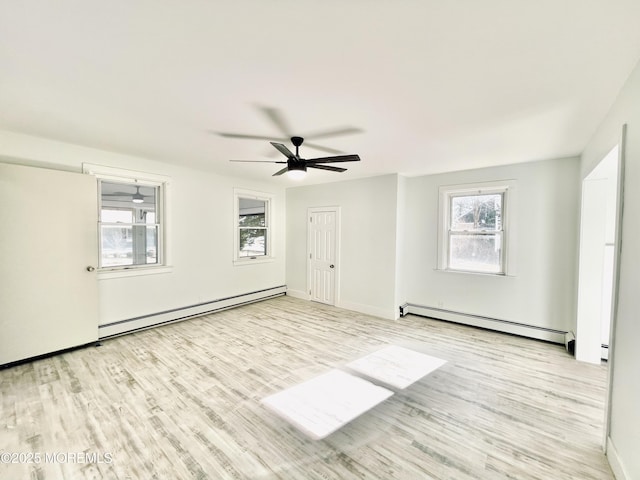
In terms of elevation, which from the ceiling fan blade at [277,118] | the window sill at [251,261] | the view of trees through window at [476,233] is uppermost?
the ceiling fan blade at [277,118]

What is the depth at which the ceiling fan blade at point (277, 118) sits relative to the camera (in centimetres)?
238

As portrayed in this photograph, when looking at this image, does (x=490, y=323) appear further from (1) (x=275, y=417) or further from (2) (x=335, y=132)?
(2) (x=335, y=132)

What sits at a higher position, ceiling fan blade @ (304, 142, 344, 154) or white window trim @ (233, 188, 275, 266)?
ceiling fan blade @ (304, 142, 344, 154)

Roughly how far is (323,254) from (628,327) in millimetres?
4584

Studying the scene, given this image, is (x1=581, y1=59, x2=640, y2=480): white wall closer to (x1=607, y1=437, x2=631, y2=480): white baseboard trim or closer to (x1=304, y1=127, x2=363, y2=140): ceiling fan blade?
(x1=607, y1=437, x2=631, y2=480): white baseboard trim

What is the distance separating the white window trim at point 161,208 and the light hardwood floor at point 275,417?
3.23 feet

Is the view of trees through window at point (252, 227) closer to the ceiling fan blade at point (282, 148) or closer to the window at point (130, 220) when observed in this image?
the window at point (130, 220)

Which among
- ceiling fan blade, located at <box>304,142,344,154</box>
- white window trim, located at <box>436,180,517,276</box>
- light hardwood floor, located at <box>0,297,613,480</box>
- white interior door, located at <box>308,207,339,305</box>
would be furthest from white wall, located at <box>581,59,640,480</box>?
white interior door, located at <box>308,207,339,305</box>

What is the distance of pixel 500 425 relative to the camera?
2.21m

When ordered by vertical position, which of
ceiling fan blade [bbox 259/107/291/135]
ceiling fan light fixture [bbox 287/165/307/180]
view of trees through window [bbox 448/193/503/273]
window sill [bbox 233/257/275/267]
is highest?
ceiling fan blade [bbox 259/107/291/135]

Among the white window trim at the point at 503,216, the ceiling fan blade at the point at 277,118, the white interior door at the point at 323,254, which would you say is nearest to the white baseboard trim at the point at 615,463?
the white window trim at the point at 503,216

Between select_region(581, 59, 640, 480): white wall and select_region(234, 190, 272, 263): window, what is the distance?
5.18 meters

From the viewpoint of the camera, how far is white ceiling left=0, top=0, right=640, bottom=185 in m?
1.33

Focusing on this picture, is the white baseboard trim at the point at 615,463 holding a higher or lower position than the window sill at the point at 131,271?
lower
